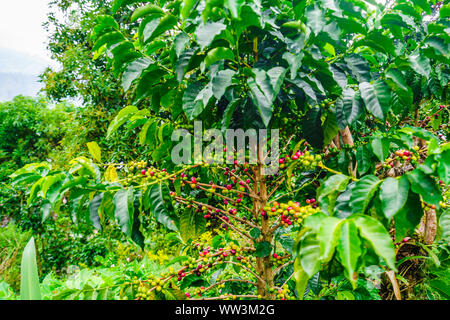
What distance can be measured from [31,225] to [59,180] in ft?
15.0

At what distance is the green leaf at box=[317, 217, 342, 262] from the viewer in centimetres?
42

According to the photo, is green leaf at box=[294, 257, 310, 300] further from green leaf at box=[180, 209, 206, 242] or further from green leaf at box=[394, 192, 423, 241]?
green leaf at box=[180, 209, 206, 242]

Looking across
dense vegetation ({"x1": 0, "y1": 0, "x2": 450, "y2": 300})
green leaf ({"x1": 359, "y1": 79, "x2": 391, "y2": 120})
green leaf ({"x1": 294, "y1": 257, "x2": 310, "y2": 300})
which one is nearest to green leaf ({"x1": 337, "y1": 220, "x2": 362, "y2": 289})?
dense vegetation ({"x1": 0, "y1": 0, "x2": 450, "y2": 300})

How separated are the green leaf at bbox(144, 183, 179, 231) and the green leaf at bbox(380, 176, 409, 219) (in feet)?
1.59

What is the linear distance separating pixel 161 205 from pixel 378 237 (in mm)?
513

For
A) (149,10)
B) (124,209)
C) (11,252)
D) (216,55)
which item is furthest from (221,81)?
(11,252)

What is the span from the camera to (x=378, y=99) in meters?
0.67

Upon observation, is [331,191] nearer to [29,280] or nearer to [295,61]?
[295,61]

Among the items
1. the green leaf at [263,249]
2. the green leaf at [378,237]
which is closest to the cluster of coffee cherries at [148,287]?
the green leaf at [263,249]

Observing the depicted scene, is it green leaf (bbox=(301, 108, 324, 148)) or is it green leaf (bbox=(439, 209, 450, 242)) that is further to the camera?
green leaf (bbox=(301, 108, 324, 148))

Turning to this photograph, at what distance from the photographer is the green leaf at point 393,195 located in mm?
488

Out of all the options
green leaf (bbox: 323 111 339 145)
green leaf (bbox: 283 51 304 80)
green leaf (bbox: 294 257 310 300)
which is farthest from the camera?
green leaf (bbox: 323 111 339 145)

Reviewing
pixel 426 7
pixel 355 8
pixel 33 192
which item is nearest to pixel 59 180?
pixel 33 192

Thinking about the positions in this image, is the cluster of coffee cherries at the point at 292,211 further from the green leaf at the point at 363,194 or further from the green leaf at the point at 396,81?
the green leaf at the point at 396,81
